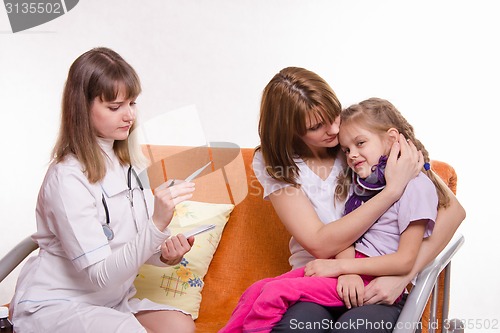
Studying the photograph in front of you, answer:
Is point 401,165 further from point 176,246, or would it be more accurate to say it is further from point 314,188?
point 176,246

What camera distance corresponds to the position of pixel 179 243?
71.3 inches

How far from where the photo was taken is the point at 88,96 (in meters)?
1.76

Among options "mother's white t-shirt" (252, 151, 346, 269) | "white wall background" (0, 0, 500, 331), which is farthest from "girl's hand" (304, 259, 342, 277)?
"white wall background" (0, 0, 500, 331)

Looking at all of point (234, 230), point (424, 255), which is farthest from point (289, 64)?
point (424, 255)

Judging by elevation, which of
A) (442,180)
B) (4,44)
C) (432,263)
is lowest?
(432,263)

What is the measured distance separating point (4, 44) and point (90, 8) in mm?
455

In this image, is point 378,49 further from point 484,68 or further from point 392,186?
point 392,186

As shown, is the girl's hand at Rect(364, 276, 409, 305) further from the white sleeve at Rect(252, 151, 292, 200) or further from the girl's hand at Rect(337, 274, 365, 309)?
the white sleeve at Rect(252, 151, 292, 200)

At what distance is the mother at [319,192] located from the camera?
1.64 meters

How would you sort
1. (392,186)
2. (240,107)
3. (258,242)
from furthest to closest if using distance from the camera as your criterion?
1. (240,107)
2. (258,242)
3. (392,186)

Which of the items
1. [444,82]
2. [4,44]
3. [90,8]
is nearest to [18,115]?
[4,44]

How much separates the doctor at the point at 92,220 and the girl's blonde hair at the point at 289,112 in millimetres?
299

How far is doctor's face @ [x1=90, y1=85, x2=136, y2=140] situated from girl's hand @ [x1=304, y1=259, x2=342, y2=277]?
60cm

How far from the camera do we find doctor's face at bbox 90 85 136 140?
1756 mm
